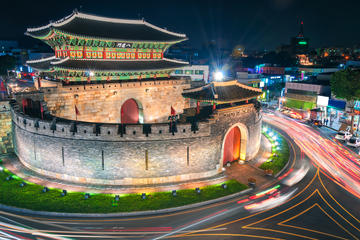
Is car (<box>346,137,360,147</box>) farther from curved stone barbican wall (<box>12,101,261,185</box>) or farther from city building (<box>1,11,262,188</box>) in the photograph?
curved stone barbican wall (<box>12,101,261,185</box>)

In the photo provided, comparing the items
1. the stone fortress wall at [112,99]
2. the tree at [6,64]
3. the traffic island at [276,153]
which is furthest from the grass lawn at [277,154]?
the tree at [6,64]

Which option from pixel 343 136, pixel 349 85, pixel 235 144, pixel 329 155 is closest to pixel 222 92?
pixel 235 144

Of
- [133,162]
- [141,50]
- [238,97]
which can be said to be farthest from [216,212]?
[141,50]

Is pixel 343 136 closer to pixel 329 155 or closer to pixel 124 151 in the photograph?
pixel 329 155

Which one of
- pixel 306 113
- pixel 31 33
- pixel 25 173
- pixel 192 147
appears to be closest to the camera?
pixel 192 147

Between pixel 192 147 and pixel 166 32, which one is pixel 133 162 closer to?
pixel 192 147

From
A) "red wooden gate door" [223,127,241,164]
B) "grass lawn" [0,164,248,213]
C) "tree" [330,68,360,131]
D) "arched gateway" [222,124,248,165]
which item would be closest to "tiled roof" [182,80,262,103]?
"arched gateway" [222,124,248,165]
